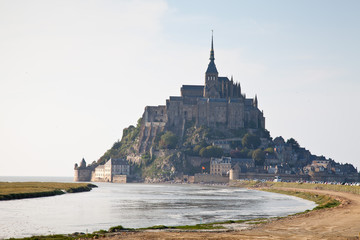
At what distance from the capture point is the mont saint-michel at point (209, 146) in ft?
568

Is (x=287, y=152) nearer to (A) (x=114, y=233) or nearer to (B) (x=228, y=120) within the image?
(B) (x=228, y=120)

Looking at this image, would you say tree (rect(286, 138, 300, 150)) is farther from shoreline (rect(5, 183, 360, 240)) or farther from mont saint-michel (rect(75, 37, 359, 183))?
shoreline (rect(5, 183, 360, 240))

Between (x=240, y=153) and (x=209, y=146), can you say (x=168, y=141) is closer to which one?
(x=209, y=146)

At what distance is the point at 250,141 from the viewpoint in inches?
7160

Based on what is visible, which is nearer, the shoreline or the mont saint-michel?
the shoreline

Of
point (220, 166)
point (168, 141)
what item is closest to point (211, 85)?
point (168, 141)

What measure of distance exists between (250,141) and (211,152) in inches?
539

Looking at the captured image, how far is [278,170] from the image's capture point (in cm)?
16375

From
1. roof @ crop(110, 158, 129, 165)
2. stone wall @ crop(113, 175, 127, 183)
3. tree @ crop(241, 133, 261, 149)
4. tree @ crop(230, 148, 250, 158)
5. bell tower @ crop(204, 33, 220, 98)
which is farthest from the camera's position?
bell tower @ crop(204, 33, 220, 98)

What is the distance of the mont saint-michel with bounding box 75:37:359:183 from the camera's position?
17312 cm

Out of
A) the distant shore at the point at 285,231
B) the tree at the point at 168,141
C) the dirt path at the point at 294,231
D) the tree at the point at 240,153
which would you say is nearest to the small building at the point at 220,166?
the tree at the point at 240,153

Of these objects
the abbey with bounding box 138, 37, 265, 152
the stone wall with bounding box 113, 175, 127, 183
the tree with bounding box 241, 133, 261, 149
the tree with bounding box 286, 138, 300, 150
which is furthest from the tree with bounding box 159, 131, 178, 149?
the tree with bounding box 286, 138, 300, 150

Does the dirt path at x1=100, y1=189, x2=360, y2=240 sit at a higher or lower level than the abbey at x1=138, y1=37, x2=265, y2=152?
lower

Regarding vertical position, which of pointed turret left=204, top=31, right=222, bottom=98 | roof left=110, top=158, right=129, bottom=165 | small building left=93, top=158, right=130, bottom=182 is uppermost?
pointed turret left=204, top=31, right=222, bottom=98
